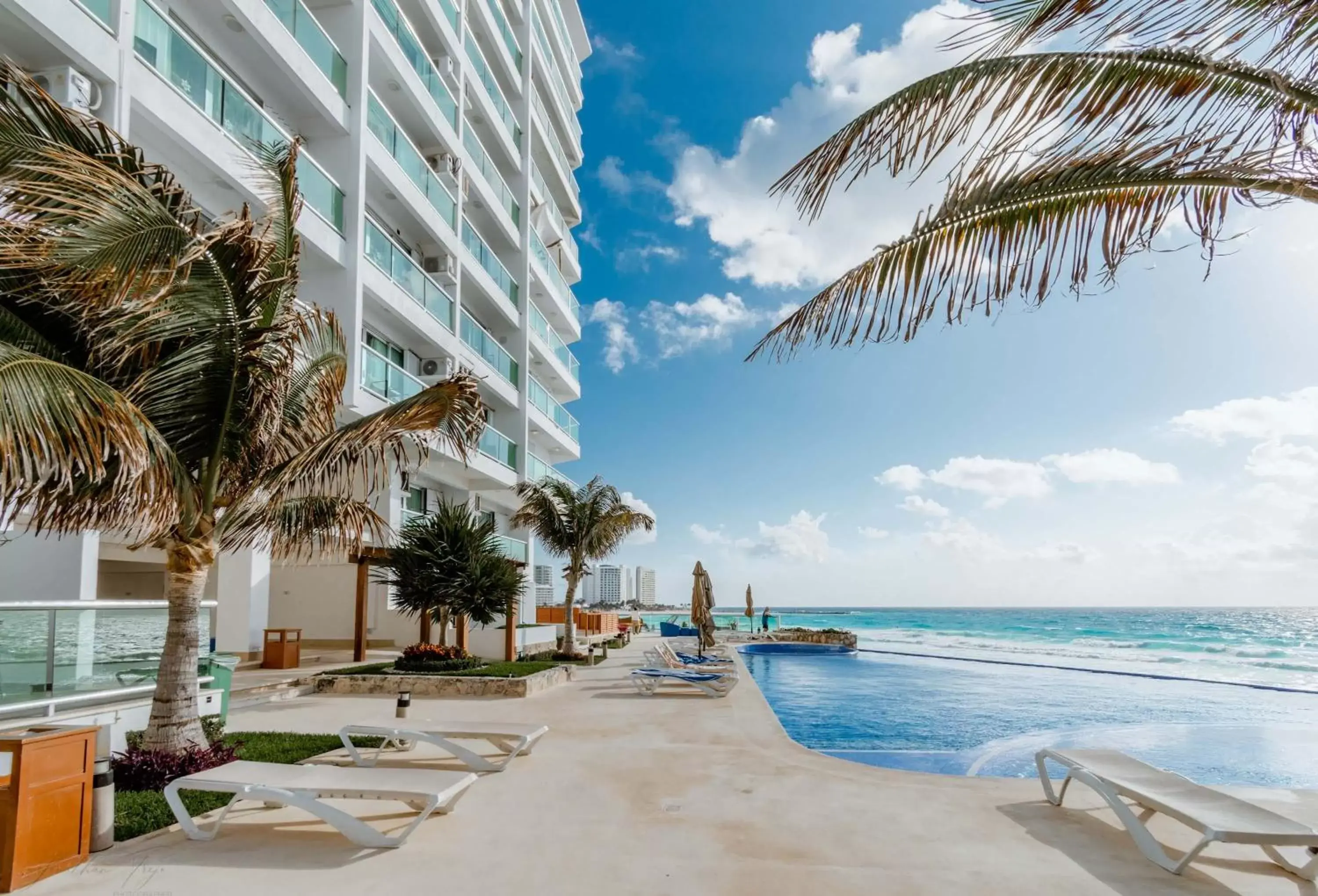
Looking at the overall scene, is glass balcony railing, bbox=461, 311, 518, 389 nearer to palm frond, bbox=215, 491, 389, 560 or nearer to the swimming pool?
the swimming pool

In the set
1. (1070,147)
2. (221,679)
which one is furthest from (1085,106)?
(221,679)

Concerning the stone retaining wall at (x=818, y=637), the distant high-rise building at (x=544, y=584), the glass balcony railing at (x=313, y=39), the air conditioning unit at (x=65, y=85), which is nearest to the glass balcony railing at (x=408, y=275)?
the glass balcony railing at (x=313, y=39)

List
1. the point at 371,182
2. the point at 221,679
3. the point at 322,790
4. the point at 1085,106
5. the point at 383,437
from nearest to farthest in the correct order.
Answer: the point at 1085,106, the point at 322,790, the point at 383,437, the point at 221,679, the point at 371,182

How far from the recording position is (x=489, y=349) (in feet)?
81.5

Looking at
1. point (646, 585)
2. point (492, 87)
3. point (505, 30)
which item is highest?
point (505, 30)

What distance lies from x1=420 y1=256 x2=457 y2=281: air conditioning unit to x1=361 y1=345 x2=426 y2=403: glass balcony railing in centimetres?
502

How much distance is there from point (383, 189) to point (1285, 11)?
62.3 ft

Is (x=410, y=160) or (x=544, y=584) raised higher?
(x=410, y=160)

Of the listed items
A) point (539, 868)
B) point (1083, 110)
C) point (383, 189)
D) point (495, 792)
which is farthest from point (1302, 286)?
point (383, 189)

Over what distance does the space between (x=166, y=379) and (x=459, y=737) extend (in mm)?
4335

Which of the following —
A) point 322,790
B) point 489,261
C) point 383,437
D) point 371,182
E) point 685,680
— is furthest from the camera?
point 489,261

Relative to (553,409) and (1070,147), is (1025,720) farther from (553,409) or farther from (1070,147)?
(553,409)

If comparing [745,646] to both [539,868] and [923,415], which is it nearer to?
[923,415]

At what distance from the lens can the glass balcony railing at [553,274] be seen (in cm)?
3072
